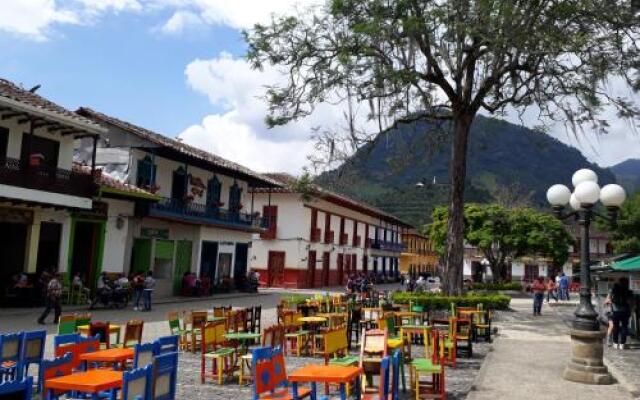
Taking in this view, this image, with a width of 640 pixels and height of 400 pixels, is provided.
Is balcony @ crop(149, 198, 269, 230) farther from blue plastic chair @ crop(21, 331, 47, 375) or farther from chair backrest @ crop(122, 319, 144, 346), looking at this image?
blue plastic chair @ crop(21, 331, 47, 375)

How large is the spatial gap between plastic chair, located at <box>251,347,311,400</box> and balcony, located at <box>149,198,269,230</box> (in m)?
18.3

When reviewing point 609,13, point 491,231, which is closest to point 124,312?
point 609,13

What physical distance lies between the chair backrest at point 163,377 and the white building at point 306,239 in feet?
89.9

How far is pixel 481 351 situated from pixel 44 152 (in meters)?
15.1

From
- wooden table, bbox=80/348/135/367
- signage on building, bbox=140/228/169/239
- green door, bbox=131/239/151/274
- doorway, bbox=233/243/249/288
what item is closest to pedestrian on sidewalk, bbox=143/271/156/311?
green door, bbox=131/239/151/274

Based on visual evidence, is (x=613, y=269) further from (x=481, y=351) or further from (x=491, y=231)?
(x=491, y=231)

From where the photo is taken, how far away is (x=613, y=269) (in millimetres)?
14016

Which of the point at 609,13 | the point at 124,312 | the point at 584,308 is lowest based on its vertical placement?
the point at 124,312

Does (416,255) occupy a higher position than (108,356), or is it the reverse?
(416,255)

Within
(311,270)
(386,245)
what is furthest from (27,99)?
(386,245)

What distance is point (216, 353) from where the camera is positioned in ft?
28.4

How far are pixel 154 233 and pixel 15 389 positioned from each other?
71.5 feet

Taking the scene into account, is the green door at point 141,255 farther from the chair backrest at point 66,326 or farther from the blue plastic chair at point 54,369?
the blue plastic chair at point 54,369

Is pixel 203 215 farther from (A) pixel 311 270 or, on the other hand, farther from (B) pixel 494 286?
(B) pixel 494 286
